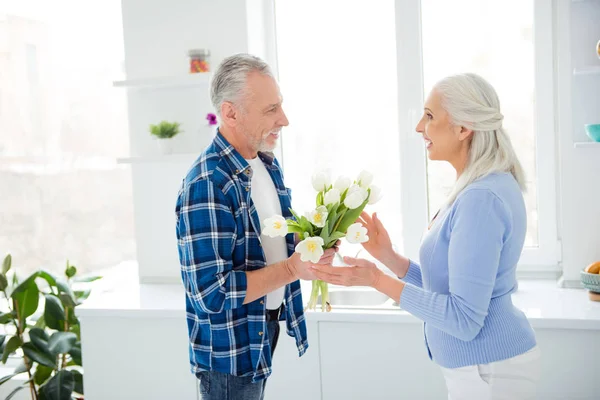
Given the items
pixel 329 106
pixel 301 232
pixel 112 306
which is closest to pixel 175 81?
pixel 329 106

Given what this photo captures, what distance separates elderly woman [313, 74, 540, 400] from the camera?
171cm

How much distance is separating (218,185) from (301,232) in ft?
0.89

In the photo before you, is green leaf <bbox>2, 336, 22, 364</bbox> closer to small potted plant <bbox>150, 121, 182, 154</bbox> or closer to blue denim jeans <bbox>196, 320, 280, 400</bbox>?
small potted plant <bbox>150, 121, 182, 154</bbox>

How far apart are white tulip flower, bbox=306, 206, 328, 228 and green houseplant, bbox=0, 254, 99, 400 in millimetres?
1796

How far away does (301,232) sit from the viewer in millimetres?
1902

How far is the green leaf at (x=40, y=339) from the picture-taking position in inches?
123

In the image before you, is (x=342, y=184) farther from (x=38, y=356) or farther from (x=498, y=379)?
(x=38, y=356)

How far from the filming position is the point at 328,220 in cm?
193

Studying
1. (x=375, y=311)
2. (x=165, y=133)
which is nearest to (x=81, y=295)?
(x=165, y=133)

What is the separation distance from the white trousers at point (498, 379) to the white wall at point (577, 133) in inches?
48.5

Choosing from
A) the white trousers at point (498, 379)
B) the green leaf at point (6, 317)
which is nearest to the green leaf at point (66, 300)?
the green leaf at point (6, 317)

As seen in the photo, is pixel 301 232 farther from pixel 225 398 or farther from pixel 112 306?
pixel 112 306

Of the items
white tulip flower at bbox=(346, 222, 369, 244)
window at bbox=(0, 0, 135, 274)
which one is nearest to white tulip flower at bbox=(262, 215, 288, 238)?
white tulip flower at bbox=(346, 222, 369, 244)

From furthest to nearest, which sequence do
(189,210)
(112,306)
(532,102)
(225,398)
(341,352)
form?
(532,102), (112,306), (341,352), (225,398), (189,210)
